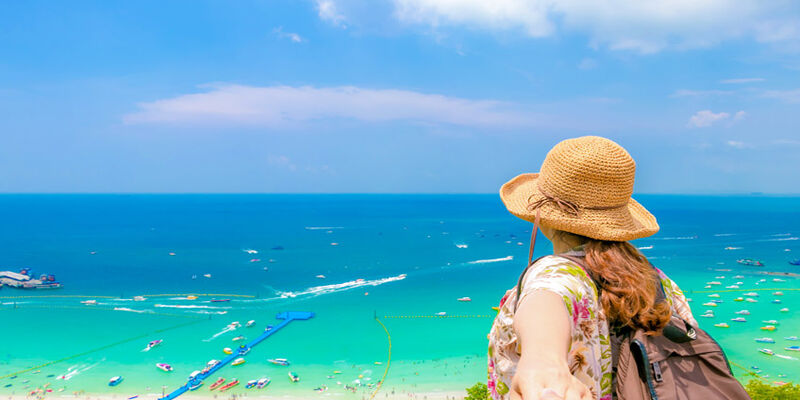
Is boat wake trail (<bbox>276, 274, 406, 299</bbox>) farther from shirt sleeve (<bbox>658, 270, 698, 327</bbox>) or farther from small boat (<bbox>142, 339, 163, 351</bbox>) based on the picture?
shirt sleeve (<bbox>658, 270, 698, 327</bbox>)

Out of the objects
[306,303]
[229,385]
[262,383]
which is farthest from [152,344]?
→ [306,303]

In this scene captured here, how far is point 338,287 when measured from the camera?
44.2m

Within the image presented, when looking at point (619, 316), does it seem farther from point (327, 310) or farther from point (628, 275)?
point (327, 310)

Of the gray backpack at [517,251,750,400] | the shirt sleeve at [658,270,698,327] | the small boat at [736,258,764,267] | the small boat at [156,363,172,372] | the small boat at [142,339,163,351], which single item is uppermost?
the shirt sleeve at [658,270,698,327]

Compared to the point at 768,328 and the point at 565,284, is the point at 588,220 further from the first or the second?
the point at 768,328

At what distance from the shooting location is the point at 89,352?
29188 mm

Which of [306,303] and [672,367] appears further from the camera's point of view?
[306,303]

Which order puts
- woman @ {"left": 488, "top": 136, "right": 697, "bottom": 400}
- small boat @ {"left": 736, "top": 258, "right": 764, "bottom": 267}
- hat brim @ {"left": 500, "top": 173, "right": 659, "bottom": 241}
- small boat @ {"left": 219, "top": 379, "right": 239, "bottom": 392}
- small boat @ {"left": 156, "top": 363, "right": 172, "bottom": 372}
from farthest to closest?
small boat @ {"left": 736, "top": 258, "right": 764, "bottom": 267} < small boat @ {"left": 156, "top": 363, "right": 172, "bottom": 372} < small boat @ {"left": 219, "top": 379, "right": 239, "bottom": 392} < hat brim @ {"left": 500, "top": 173, "right": 659, "bottom": 241} < woman @ {"left": 488, "top": 136, "right": 697, "bottom": 400}

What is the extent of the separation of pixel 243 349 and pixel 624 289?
97.1ft

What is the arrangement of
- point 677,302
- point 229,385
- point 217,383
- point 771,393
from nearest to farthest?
point 677,302, point 771,393, point 229,385, point 217,383

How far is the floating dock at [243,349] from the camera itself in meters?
22.1

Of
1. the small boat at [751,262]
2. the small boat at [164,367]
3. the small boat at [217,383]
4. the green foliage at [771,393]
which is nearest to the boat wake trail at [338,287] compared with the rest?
the small boat at [164,367]

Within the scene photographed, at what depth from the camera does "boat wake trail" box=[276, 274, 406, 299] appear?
41.8 metres

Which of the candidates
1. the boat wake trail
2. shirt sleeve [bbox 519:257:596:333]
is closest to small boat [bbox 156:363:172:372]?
the boat wake trail
